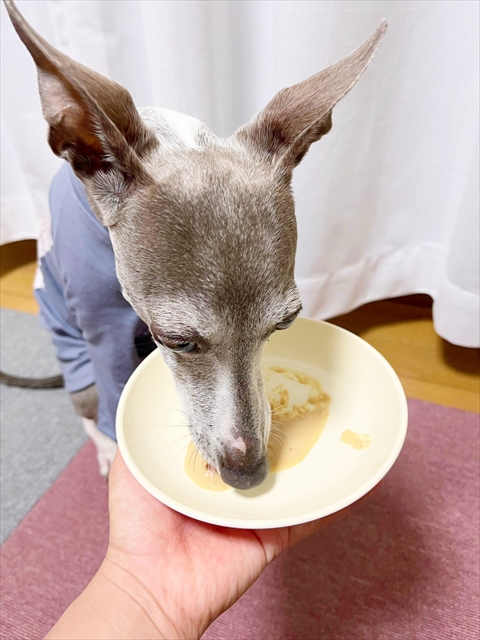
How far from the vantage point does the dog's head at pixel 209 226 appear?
0.84m

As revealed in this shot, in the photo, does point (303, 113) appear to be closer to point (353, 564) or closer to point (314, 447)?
point (314, 447)

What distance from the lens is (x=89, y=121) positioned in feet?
2.67

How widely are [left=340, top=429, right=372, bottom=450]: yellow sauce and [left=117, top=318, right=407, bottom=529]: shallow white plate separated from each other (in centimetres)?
1

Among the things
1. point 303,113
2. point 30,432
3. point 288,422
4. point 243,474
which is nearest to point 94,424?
point 30,432

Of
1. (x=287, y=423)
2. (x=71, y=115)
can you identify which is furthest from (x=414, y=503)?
(x=71, y=115)

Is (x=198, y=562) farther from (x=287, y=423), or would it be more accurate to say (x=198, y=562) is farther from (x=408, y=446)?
(x=408, y=446)

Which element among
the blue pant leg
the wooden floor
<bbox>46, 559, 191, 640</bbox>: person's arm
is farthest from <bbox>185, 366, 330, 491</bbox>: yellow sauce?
the wooden floor

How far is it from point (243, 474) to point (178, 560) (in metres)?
0.23

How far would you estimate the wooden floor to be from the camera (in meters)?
1.94

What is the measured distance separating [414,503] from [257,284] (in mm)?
1084

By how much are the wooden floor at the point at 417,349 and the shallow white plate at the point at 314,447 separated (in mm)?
794

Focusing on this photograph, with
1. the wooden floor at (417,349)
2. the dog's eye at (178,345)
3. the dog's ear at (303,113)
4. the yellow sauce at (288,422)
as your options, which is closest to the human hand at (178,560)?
the yellow sauce at (288,422)

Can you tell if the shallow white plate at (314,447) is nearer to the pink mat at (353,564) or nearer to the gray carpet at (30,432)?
the pink mat at (353,564)

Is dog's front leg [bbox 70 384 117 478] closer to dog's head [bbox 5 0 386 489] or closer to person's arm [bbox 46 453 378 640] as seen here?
person's arm [bbox 46 453 378 640]
